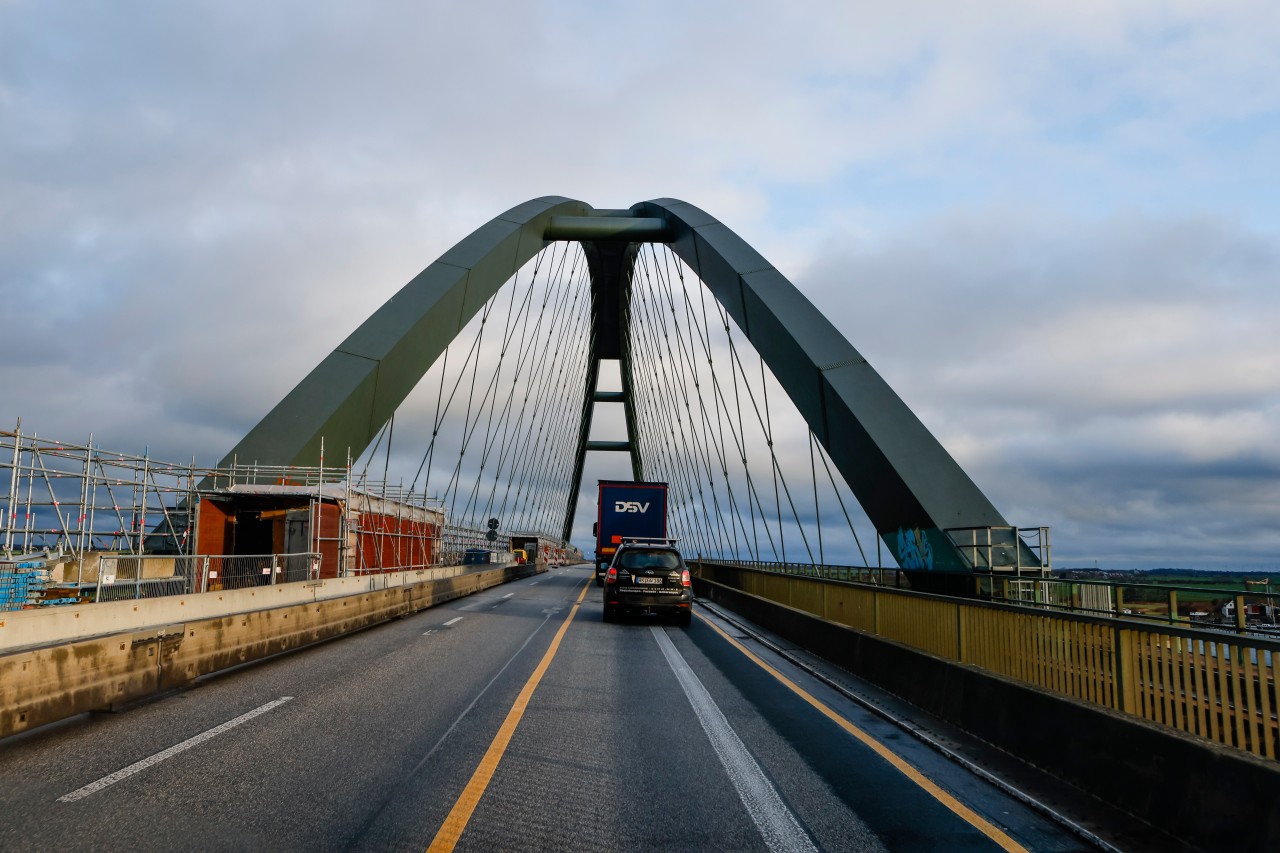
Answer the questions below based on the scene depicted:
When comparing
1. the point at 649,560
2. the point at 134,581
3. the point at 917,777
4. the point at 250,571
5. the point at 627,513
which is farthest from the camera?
the point at 627,513

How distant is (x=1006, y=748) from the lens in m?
7.20

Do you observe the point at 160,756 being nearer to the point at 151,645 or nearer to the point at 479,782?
the point at 479,782

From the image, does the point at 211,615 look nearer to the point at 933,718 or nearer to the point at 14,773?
the point at 14,773

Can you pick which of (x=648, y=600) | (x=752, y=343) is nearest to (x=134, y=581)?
(x=648, y=600)

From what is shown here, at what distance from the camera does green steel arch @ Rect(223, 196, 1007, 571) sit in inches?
759

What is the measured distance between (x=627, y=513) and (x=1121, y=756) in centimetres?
3082

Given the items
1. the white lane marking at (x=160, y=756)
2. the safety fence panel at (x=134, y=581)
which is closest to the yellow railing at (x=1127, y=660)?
the white lane marking at (x=160, y=756)

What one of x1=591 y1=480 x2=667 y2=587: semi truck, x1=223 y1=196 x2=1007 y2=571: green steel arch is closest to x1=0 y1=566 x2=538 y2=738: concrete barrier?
x1=223 y1=196 x2=1007 y2=571: green steel arch

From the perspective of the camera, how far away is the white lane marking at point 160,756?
5578 mm

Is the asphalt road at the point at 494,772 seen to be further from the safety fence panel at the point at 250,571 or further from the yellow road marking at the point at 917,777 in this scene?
the safety fence panel at the point at 250,571

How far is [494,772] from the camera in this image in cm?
616

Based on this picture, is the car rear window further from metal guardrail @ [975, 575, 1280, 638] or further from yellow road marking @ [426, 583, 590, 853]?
yellow road marking @ [426, 583, 590, 853]

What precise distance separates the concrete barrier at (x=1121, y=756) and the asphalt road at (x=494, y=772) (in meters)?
0.61

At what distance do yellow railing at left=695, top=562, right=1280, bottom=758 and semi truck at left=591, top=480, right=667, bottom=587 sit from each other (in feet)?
83.5
